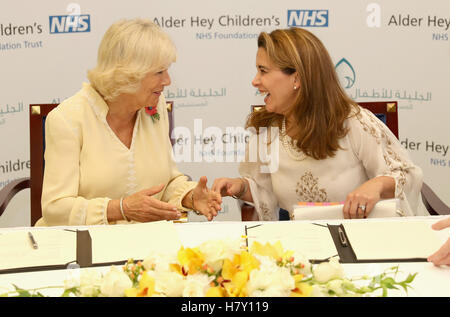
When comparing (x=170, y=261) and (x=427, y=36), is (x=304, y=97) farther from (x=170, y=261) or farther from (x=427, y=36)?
(x=427, y=36)

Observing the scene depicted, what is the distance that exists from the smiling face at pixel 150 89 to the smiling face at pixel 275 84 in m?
0.42

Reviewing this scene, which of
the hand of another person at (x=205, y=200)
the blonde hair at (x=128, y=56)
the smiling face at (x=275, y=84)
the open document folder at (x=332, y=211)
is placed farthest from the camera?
the smiling face at (x=275, y=84)

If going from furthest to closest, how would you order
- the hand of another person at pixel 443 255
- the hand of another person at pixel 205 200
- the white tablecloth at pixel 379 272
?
1. the hand of another person at pixel 205 200
2. the hand of another person at pixel 443 255
3. the white tablecloth at pixel 379 272

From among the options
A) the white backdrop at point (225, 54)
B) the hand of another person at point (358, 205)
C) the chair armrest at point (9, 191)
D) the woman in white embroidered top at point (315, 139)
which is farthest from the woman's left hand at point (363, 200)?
the white backdrop at point (225, 54)

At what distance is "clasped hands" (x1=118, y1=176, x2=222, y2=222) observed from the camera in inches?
93.8

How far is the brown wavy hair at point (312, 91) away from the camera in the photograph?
9.01 feet

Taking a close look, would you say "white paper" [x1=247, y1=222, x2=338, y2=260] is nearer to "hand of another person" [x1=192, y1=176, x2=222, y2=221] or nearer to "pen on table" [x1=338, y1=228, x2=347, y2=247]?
"pen on table" [x1=338, y1=228, x2=347, y2=247]

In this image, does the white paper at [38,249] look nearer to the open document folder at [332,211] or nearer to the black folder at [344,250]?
the black folder at [344,250]

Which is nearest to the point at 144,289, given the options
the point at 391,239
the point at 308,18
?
the point at 391,239

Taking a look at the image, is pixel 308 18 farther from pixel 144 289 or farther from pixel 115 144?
pixel 144 289

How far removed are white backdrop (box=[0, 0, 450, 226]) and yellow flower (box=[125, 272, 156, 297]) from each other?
3135 millimetres

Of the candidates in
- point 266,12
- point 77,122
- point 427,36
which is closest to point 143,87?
point 77,122

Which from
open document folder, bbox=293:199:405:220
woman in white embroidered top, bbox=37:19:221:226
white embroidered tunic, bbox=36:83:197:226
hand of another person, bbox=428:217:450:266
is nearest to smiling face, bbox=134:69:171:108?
woman in white embroidered top, bbox=37:19:221:226

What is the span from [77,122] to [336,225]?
1174mm
